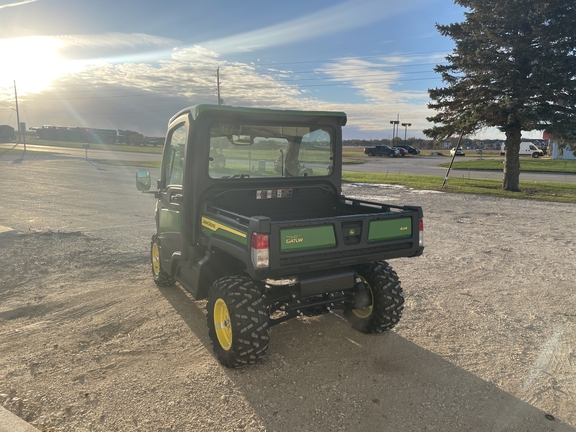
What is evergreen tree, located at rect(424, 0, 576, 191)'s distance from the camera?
16469mm

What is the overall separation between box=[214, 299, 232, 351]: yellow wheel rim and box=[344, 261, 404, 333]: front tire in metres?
1.51

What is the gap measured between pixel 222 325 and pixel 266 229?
1169 millimetres

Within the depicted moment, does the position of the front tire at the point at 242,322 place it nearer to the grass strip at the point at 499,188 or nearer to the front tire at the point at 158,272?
the front tire at the point at 158,272

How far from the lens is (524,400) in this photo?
338 centimetres

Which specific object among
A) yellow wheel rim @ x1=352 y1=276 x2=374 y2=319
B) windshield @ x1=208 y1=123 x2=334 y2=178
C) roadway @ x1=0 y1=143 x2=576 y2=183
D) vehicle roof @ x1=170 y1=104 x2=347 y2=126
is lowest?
yellow wheel rim @ x1=352 y1=276 x2=374 y2=319

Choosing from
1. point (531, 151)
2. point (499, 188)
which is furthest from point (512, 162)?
point (531, 151)

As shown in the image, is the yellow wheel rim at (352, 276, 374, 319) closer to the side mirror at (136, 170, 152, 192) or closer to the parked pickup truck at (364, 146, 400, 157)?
the side mirror at (136, 170, 152, 192)

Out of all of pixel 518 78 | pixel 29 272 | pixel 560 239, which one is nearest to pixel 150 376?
pixel 29 272

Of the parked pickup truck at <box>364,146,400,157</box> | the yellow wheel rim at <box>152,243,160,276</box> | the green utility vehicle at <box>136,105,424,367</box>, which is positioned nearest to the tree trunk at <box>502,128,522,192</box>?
the green utility vehicle at <box>136,105,424,367</box>

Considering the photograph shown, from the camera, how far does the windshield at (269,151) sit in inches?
176

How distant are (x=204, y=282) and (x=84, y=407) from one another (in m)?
1.49

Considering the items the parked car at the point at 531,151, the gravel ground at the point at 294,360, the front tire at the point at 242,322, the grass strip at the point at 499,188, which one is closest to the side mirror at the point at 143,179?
the gravel ground at the point at 294,360

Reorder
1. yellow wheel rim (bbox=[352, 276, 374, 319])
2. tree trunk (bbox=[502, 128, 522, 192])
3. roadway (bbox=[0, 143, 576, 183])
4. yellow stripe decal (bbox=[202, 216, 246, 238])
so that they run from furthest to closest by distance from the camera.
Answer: roadway (bbox=[0, 143, 576, 183]), tree trunk (bbox=[502, 128, 522, 192]), yellow wheel rim (bbox=[352, 276, 374, 319]), yellow stripe decal (bbox=[202, 216, 246, 238])

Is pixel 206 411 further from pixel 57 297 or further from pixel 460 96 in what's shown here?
pixel 460 96
